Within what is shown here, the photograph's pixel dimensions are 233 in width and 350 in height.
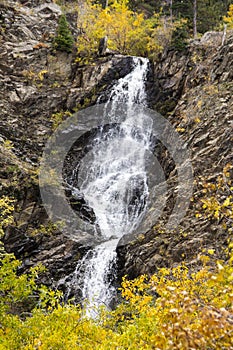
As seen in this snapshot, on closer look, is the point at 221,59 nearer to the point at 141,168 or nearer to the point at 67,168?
the point at 141,168

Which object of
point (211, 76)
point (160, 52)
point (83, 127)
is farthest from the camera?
point (160, 52)

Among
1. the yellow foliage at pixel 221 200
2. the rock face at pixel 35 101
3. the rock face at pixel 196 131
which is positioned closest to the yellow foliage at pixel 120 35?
the rock face at pixel 35 101

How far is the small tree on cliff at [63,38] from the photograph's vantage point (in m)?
26.0

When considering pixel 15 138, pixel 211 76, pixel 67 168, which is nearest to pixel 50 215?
pixel 67 168

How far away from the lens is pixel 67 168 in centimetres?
2111

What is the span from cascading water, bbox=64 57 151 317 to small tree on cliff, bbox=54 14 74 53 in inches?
217

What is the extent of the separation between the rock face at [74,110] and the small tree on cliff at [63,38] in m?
0.59


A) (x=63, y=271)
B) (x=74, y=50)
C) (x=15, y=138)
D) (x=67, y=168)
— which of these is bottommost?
(x=63, y=271)

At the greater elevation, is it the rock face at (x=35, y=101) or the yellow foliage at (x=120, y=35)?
the yellow foliage at (x=120, y=35)

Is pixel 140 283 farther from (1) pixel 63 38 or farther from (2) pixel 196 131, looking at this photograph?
(1) pixel 63 38

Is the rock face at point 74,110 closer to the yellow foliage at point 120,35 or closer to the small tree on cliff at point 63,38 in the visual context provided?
the small tree on cliff at point 63,38

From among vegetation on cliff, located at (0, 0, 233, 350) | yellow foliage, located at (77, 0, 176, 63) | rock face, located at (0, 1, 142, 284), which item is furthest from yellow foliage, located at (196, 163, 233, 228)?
yellow foliage, located at (77, 0, 176, 63)

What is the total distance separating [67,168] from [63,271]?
7429 millimetres

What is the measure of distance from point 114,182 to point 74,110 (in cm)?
682
